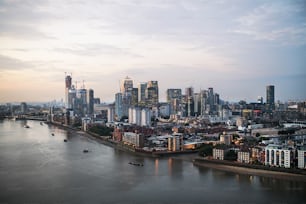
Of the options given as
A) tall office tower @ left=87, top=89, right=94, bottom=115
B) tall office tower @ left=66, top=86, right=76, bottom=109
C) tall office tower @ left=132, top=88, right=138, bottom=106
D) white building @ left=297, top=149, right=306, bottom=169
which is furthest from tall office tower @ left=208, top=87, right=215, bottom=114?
white building @ left=297, top=149, right=306, bottom=169

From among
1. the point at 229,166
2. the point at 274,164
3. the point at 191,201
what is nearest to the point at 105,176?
the point at 191,201

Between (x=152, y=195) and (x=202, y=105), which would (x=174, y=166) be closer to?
(x=152, y=195)

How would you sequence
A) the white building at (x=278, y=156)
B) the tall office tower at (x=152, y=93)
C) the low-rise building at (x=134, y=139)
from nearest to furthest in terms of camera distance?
the white building at (x=278, y=156) → the low-rise building at (x=134, y=139) → the tall office tower at (x=152, y=93)

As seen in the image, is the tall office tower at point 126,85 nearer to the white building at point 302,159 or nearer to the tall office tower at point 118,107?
the tall office tower at point 118,107

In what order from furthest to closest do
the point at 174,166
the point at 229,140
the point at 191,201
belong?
the point at 229,140 < the point at 174,166 < the point at 191,201

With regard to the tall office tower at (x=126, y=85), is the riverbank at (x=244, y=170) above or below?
below

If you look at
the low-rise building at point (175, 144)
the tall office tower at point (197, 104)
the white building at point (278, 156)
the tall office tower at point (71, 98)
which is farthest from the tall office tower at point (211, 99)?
the white building at point (278, 156)
